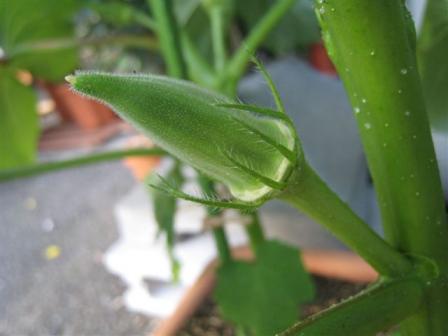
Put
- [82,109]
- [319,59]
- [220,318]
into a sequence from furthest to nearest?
[82,109] < [319,59] < [220,318]

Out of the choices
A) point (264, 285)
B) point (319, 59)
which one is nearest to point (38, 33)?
point (264, 285)

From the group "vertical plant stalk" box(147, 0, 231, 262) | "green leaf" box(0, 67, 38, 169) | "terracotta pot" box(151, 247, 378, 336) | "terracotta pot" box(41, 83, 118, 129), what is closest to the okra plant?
"vertical plant stalk" box(147, 0, 231, 262)

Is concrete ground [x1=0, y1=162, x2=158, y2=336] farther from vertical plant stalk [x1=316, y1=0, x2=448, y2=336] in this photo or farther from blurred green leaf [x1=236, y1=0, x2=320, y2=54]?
vertical plant stalk [x1=316, y1=0, x2=448, y2=336]

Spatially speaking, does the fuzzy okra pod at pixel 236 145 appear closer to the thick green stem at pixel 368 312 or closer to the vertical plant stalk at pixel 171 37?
the thick green stem at pixel 368 312

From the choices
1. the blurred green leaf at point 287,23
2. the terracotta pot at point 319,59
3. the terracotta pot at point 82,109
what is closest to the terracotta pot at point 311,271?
the blurred green leaf at point 287,23

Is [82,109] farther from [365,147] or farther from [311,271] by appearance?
[365,147]
